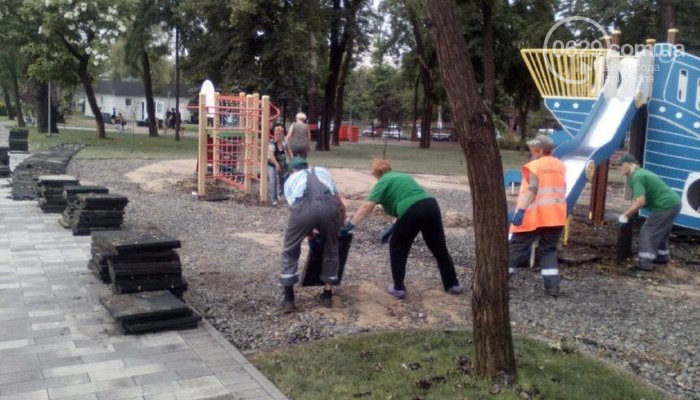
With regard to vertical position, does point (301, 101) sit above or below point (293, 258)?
above

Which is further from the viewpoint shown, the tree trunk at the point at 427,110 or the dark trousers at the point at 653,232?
the tree trunk at the point at 427,110

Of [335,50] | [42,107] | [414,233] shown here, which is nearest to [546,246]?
[414,233]

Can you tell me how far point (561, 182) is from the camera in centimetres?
757

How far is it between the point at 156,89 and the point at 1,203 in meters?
64.0

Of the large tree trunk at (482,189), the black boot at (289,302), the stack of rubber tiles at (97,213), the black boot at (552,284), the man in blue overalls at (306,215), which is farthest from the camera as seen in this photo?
the stack of rubber tiles at (97,213)

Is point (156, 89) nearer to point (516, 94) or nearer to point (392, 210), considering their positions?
point (516, 94)

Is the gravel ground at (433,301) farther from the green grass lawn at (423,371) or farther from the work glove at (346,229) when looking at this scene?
the work glove at (346,229)

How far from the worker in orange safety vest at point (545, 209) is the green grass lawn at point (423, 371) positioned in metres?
1.94

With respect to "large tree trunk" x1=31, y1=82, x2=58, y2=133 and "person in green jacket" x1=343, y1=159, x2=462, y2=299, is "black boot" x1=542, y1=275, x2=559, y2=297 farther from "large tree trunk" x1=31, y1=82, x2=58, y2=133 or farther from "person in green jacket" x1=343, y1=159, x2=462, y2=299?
"large tree trunk" x1=31, y1=82, x2=58, y2=133

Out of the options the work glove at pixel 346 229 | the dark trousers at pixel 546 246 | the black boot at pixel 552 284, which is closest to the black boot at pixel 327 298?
the work glove at pixel 346 229

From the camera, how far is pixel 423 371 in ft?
16.0

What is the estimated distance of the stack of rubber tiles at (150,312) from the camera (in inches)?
218

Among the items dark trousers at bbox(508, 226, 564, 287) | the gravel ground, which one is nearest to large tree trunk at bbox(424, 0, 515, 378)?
the gravel ground

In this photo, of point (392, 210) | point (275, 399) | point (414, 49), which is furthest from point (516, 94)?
point (275, 399)
